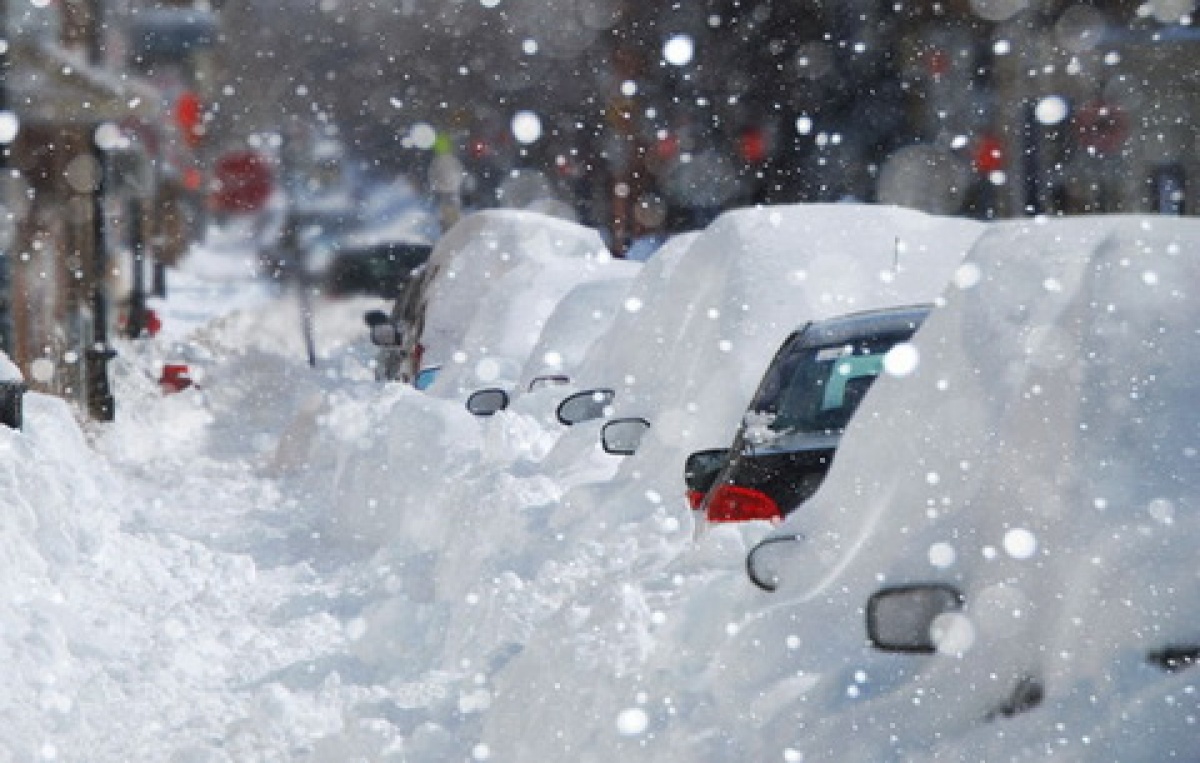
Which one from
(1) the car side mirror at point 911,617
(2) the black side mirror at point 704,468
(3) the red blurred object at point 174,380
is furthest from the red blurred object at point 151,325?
(1) the car side mirror at point 911,617

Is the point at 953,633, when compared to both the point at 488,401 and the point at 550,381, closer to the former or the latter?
the point at 488,401

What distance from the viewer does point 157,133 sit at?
45062 mm

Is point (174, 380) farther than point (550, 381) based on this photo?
Yes

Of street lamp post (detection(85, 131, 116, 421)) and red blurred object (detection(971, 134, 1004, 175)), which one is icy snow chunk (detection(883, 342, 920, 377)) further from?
red blurred object (detection(971, 134, 1004, 175))

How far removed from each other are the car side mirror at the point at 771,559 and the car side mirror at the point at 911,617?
66cm

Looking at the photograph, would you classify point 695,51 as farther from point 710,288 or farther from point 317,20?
point 710,288

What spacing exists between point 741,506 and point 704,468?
88 cm

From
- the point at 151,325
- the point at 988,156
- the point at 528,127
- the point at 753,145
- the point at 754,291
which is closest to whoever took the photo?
the point at 754,291

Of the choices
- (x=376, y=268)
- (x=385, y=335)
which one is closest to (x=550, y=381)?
(x=385, y=335)

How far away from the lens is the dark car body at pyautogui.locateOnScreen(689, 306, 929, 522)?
5.59 m

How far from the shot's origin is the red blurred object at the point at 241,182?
61969mm

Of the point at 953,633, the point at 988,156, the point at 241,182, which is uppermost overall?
the point at 953,633

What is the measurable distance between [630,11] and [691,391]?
28.7 m

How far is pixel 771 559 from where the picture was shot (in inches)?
158
